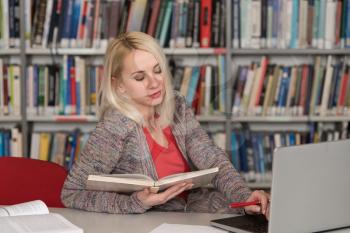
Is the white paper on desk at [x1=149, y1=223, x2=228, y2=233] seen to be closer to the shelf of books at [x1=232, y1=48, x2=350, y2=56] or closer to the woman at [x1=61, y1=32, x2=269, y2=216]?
the woman at [x1=61, y1=32, x2=269, y2=216]

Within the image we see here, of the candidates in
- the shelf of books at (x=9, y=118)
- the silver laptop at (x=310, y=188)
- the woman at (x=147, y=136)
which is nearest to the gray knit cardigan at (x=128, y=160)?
the woman at (x=147, y=136)

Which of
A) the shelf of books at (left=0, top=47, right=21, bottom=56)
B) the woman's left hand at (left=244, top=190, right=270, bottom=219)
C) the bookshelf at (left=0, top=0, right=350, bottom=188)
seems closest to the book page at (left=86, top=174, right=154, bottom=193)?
the woman's left hand at (left=244, top=190, right=270, bottom=219)

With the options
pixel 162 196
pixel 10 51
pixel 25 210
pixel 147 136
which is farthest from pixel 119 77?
pixel 10 51

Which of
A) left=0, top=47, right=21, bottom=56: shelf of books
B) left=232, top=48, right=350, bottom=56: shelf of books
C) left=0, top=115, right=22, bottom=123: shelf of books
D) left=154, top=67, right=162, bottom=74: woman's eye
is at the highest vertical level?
left=154, top=67, right=162, bottom=74: woman's eye

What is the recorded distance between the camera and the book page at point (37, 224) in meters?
1.48

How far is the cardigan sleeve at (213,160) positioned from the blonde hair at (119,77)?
86 millimetres

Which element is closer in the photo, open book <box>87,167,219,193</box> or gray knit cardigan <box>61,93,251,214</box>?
open book <box>87,167,219,193</box>

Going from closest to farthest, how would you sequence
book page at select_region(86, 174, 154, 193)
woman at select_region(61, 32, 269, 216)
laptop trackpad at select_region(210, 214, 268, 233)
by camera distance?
laptop trackpad at select_region(210, 214, 268, 233)
book page at select_region(86, 174, 154, 193)
woman at select_region(61, 32, 269, 216)

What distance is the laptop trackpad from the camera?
5.19 feet

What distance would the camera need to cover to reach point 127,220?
1739 mm

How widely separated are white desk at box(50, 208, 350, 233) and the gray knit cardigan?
4cm

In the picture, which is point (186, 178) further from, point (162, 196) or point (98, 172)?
point (98, 172)

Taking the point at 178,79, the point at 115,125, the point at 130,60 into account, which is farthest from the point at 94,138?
the point at 178,79

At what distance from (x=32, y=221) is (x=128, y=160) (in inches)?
22.5
